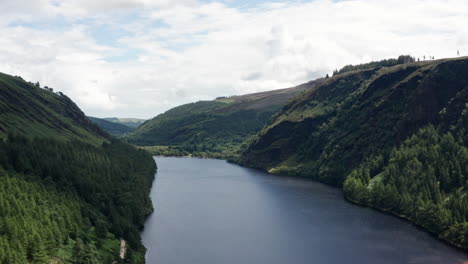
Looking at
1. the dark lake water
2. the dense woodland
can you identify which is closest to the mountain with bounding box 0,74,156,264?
the dense woodland

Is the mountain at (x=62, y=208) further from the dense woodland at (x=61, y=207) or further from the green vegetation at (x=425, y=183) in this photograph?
the green vegetation at (x=425, y=183)

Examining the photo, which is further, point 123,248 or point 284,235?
point 284,235

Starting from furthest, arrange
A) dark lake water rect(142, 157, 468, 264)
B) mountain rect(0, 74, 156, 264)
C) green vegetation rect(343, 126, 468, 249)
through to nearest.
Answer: green vegetation rect(343, 126, 468, 249) → dark lake water rect(142, 157, 468, 264) → mountain rect(0, 74, 156, 264)

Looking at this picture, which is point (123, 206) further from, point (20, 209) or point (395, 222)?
point (395, 222)

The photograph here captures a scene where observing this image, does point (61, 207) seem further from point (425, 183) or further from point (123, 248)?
point (425, 183)

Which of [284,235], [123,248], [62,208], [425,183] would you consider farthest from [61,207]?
[425,183]

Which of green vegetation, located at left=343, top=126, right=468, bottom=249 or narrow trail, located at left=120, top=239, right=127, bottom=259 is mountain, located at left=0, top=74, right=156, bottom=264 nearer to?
narrow trail, located at left=120, top=239, right=127, bottom=259

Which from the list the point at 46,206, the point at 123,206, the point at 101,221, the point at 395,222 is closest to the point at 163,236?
the point at 123,206

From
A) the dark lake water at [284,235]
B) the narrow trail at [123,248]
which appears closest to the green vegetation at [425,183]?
the dark lake water at [284,235]
